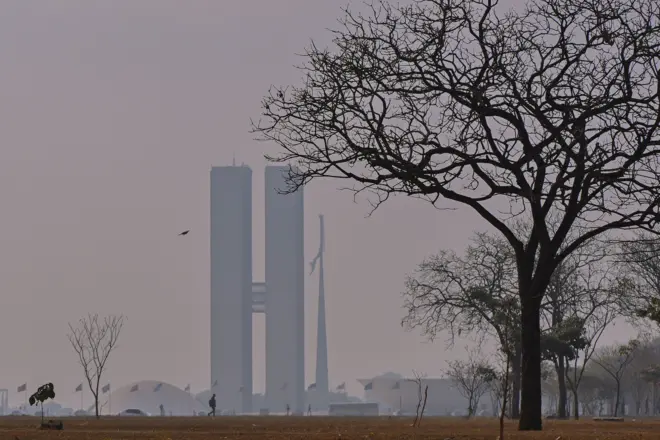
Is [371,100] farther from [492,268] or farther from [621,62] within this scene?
[492,268]

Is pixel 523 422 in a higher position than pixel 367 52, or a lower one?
lower

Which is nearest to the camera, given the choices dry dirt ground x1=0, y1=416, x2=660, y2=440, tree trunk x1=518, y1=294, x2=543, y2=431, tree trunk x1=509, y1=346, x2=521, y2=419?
dry dirt ground x1=0, y1=416, x2=660, y2=440

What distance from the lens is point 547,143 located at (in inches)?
1039

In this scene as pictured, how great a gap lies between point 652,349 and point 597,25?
375ft

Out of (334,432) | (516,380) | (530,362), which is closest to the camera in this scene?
(334,432)

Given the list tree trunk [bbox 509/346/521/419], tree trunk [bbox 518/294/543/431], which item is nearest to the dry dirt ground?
tree trunk [bbox 518/294/543/431]

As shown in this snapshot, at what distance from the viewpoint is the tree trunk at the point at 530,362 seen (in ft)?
90.2

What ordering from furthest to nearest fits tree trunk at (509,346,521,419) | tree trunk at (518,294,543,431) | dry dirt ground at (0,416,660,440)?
tree trunk at (509,346,521,419) → tree trunk at (518,294,543,431) → dry dirt ground at (0,416,660,440)

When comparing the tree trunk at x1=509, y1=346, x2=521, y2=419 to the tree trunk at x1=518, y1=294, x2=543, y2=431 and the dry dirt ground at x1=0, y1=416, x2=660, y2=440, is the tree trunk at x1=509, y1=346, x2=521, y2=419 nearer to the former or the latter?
the dry dirt ground at x1=0, y1=416, x2=660, y2=440

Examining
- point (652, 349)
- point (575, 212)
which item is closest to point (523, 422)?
point (575, 212)

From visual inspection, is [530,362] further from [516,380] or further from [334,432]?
[516,380]

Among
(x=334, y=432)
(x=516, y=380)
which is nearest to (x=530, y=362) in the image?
(x=334, y=432)

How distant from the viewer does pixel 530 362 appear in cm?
2786

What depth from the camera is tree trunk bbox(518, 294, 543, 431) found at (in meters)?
27.5
